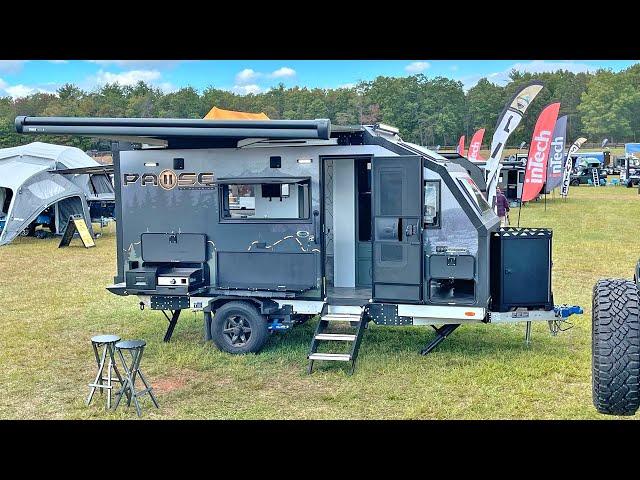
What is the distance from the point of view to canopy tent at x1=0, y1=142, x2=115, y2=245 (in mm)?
21156

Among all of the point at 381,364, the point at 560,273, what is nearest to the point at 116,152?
the point at 381,364

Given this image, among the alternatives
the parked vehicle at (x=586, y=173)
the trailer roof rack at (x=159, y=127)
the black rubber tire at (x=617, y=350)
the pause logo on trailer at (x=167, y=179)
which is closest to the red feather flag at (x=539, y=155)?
the pause logo on trailer at (x=167, y=179)

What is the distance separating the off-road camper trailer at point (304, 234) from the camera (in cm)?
812

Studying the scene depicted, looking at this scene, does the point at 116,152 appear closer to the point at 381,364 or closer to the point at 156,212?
the point at 156,212

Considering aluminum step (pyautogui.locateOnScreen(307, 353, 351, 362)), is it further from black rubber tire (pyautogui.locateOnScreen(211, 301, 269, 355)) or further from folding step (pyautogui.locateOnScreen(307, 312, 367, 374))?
black rubber tire (pyautogui.locateOnScreen(211, 301, 269, 355))

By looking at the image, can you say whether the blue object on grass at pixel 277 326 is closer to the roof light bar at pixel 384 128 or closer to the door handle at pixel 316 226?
the door handle at pixel 316 226

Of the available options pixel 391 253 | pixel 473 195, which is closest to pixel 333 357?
pixel 391 253

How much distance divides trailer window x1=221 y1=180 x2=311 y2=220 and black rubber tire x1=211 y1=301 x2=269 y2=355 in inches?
42.3

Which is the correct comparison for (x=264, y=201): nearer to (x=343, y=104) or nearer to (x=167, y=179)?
(x=167, y=179)

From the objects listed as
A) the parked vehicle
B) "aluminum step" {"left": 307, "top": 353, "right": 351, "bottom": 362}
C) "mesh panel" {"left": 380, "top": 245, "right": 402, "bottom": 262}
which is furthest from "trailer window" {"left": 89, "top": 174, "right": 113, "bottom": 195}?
the parked vehicle

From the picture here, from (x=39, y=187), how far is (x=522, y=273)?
17087 millimetres

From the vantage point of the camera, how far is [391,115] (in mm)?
60000

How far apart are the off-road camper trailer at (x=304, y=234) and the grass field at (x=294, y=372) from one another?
16.3 inches

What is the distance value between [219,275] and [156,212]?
1118mm
